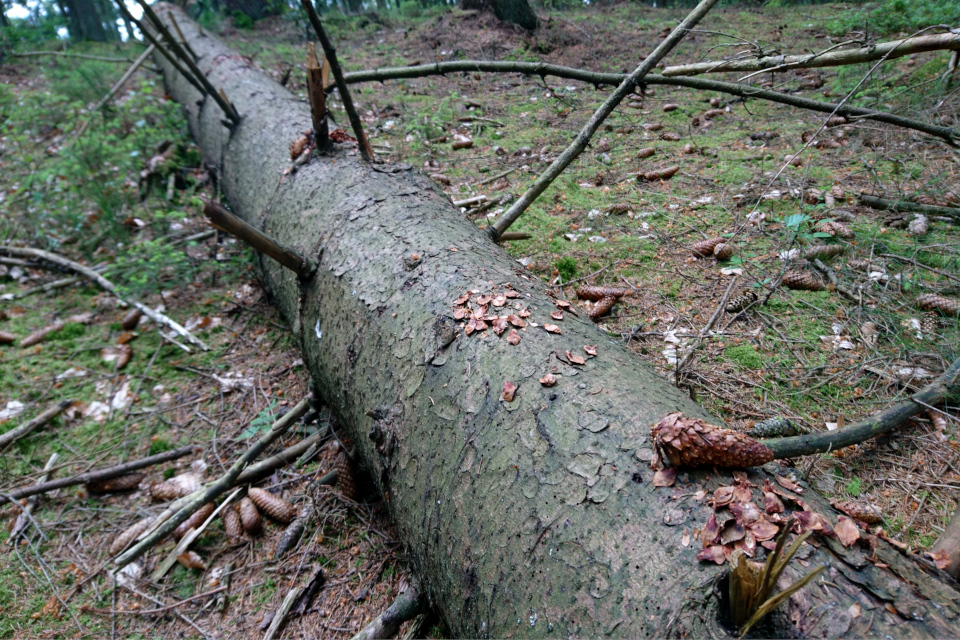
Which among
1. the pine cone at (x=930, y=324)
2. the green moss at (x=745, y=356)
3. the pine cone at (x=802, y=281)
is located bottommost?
the green moss at (x=745, y=356)

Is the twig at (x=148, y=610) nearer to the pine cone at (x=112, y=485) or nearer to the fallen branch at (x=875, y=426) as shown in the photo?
the pine cone at (x=112, y=485)

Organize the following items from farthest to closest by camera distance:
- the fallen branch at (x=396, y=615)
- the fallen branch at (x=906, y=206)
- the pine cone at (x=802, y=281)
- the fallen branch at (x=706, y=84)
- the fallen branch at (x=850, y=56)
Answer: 1. the fallen branch at (x=906, y=206)
2. the pine cone at (x=802, y=281)
3. the fallen branch at (x=706, y=84)
4. the fallen branch at (x=850, y=56)
5. the fallen branch at (x=396, y=615)

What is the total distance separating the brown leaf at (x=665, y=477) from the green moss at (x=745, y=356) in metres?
1.37

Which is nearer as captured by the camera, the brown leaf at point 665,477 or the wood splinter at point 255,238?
the brown leaf at point 665,477

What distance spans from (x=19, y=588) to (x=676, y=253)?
12.1 ft

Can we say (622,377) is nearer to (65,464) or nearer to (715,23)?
(65,464)

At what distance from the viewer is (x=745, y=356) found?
220cm

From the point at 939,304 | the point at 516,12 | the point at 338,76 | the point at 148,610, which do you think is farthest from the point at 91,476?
the point at 516,12

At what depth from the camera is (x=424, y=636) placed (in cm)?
160

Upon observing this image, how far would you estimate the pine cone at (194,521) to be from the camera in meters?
2.13

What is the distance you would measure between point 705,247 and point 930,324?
3.59ft

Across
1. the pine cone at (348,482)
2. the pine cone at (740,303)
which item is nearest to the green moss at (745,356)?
the pine cone at (740,303)

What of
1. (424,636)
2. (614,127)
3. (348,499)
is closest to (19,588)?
(348,499)

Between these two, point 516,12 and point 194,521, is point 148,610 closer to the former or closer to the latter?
point 194,521
